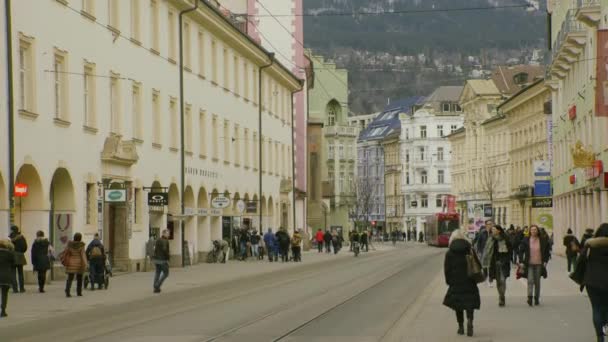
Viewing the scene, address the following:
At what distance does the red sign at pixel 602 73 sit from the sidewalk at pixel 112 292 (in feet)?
41.6

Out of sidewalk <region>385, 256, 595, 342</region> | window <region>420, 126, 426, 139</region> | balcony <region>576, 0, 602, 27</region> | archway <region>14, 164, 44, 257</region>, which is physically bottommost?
sidewalk <region>385, 256, 595, 342</region>

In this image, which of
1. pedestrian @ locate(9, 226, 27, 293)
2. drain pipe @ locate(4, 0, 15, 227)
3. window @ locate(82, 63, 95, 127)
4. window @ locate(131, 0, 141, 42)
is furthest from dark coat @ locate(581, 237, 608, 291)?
window @ locate(131, 0, 141, 42)

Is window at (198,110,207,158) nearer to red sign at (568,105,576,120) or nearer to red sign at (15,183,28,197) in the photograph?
red sign at (568,105,576,120)

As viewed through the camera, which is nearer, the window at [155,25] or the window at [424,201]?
the window at [155,25]

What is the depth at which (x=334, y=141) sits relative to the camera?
143500 millimetres

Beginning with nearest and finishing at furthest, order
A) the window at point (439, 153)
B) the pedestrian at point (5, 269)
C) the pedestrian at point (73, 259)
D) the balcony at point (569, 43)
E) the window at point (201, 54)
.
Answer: the pedestrian at point (5, 269)
the pedestrian at point (73, 259)
the balcony at point (569, 43)
the window at point (201, 54)
the window at point (439, 153)

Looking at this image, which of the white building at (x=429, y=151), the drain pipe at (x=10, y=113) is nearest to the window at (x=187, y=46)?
the drain pipe at (x=10, y=113)

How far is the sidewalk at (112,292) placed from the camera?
1078 inches

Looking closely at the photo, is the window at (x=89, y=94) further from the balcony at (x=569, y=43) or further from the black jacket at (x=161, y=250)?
the balcony at (x=569, y=43)

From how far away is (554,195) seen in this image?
3098 inches

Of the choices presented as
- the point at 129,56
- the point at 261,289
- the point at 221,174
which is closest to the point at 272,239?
the point at 221,174

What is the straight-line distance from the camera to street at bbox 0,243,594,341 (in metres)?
20.7

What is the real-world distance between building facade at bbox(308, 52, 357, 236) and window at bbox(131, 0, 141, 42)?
7143 cm

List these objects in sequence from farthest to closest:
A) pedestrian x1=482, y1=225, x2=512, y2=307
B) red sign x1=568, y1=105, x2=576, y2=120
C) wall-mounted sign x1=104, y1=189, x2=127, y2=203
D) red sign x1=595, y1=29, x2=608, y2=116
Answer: red sign x1=568, y1=105, x2=576, y2=120, wall-mounted sign x1=104, y1=189, x2=127, y2=203, red sign x1=595, y1=29, x2=608, y2=116, pedestrian x1=482, y1=225, x2=512, y2=307
